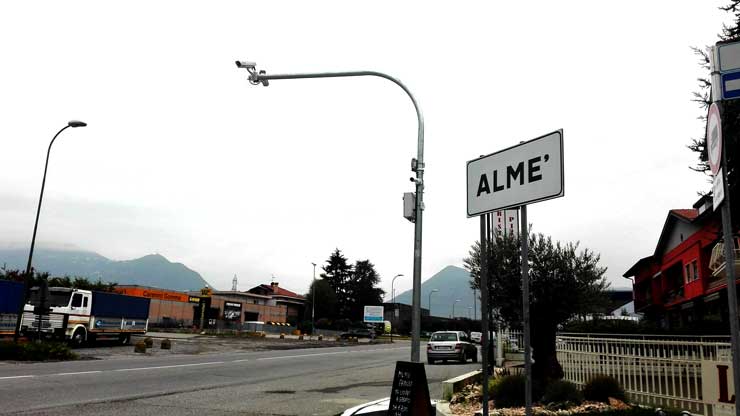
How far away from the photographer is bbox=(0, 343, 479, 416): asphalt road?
436 inches

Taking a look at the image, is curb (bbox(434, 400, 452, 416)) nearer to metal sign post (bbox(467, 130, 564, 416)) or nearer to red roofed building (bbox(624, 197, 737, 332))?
metal sign post (bbox(467, 130, 564, 416))

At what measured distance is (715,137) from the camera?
414 centimetres

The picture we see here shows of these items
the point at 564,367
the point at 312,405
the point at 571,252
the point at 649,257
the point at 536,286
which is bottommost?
the point at 312,405

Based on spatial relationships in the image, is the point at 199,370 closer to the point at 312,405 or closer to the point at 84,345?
the point at 312,405

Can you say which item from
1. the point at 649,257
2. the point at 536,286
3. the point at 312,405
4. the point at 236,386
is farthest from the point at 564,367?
the point at 649,257

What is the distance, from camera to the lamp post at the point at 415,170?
875 centimetres

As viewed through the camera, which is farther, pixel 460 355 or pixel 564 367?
pixel 460 355

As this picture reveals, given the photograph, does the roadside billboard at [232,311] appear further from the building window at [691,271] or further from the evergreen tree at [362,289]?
the building window at [691,271]

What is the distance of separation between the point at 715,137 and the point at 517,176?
1.58m

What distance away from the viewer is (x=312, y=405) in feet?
41.1

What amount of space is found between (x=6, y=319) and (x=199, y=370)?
12.7 metres

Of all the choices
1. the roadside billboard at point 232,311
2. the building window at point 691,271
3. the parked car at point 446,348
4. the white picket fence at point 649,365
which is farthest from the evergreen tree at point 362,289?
the white picket fence at point 649,365

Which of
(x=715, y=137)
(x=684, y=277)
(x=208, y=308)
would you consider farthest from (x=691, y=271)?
(x=208, y=308)

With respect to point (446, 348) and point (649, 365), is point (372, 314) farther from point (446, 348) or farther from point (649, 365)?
point (649, 365)
